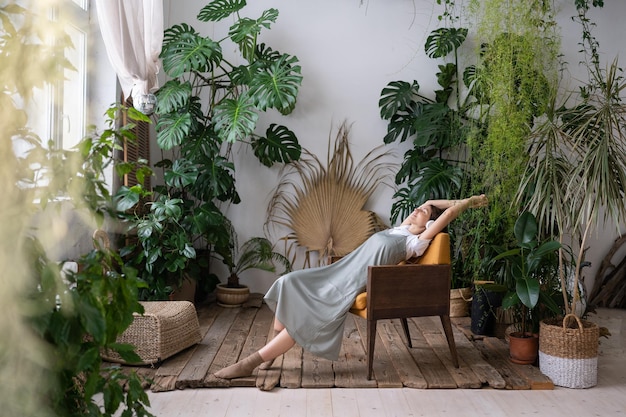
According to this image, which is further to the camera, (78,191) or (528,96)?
(528,96)

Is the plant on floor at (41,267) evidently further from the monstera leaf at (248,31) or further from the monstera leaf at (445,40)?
the monstera leaf at (445,40)

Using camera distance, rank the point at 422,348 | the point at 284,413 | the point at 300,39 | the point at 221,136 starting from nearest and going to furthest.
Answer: the point at 284,413 < the point at 422,348 < the point at 221,136 < the point at 300,39

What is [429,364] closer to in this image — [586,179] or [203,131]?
[586,179]

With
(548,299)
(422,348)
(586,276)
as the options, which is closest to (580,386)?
(548,299)

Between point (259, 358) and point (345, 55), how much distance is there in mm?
3327

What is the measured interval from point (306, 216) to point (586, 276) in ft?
8.74

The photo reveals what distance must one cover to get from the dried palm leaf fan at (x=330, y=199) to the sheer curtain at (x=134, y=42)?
1645mm

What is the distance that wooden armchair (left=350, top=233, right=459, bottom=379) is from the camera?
3.88 metres

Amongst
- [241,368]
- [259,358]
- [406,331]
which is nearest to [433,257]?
[406,331]

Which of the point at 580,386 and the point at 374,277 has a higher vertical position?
the point at 374,277

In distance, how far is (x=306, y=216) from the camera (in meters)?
6.16

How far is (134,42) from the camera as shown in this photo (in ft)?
15.8

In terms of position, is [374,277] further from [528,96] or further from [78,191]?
[78,191]

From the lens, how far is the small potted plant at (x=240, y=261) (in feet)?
18.8
